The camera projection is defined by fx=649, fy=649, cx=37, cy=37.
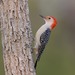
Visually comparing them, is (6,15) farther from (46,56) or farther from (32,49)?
(46,56)

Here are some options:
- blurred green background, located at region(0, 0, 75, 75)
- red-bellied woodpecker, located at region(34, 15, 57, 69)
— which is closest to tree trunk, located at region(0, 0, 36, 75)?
red-bellied woodpecker, located at region(34, 15, 57, 69)

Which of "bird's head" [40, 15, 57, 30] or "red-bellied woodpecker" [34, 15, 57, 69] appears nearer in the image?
"red-bellied woodpecker" [34, 15, 57, 69]

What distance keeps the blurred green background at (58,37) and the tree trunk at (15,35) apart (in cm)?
899

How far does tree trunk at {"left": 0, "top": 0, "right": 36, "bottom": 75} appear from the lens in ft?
45.2

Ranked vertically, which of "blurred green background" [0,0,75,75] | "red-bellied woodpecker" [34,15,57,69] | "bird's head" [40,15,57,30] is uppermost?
"bird's head" [40,15,57,30]

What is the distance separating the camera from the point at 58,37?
Answer: 29.7m

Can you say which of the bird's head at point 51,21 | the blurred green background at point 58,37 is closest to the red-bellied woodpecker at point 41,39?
the bird's head at point 51,21

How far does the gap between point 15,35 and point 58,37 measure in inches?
628

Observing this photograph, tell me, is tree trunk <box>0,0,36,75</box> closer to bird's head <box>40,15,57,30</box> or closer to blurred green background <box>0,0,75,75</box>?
bird's head <box>40,15,57,30</box>

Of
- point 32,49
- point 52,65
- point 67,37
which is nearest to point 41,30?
point 32,49

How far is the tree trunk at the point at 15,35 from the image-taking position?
1377 cm

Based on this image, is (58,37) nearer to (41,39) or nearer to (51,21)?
(51,21)

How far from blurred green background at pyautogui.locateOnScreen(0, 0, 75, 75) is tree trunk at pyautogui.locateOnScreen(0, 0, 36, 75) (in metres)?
8.99

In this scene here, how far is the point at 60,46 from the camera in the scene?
94.0ft
